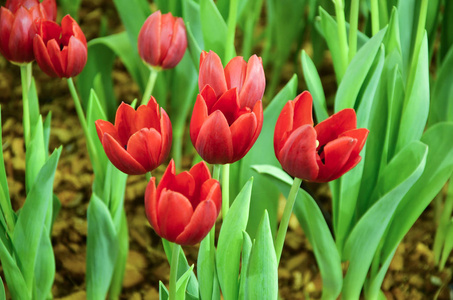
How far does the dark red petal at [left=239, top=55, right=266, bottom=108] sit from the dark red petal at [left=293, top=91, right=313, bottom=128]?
41mm

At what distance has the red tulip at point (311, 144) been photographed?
56cm

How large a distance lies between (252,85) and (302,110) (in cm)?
6

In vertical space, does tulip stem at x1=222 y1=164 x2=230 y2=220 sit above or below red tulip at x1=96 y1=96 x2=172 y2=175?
below

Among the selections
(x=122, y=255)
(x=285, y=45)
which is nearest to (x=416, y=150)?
(x=122, y=255)

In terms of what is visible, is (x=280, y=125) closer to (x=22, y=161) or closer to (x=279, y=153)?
(x=279, y=153)

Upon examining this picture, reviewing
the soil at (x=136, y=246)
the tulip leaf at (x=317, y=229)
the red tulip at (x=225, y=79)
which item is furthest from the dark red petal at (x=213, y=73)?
the soil at (x=136, y=246)

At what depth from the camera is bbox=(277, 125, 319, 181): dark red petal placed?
56 centimetres

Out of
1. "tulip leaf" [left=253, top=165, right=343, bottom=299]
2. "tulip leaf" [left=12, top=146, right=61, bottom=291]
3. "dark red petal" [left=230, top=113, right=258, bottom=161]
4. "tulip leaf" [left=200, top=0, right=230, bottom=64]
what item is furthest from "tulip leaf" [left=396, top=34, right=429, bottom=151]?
"tulip leaf" [left=12, top=146, right=61, bottom=291]

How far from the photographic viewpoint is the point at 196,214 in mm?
544

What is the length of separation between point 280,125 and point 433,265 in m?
0.73

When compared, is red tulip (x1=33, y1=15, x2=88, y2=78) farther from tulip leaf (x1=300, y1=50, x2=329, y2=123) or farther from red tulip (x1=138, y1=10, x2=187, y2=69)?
tulip leaf (x1=300, y1=50, x2=329, y2=123)

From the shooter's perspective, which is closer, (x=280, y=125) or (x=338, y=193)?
(x=280, y=125)

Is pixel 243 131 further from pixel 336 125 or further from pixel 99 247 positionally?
pixel 99 247

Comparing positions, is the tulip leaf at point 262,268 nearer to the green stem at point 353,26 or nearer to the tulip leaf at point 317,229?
the tulip leaf at point 317,229
